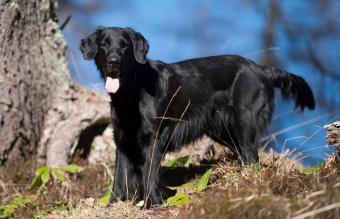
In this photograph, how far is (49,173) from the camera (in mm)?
7637

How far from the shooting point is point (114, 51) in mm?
6156

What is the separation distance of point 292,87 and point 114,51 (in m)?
2.32

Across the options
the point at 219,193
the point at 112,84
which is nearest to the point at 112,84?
the point at 112,84

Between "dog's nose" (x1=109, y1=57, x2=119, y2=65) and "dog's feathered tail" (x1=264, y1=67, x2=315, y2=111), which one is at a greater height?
"dog's nose" (x1=109, y1=57, x2=119, y2=65)

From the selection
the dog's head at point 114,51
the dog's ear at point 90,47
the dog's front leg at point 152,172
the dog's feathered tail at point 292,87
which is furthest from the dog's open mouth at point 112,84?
the dog's feathered tail at point 292,87

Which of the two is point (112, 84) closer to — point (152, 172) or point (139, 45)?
point (139, 45)

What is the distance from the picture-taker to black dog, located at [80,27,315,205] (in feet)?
20.7

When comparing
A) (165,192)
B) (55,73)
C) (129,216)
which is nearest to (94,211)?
(129,216)

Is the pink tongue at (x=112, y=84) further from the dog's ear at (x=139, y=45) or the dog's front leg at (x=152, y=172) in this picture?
the dog's front leg at (x=152, y=172)

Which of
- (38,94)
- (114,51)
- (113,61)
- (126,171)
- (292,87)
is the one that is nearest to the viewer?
(113,61)

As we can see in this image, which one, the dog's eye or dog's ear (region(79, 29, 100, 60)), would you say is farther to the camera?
dog's ear (region(79, 29, 100, 60))

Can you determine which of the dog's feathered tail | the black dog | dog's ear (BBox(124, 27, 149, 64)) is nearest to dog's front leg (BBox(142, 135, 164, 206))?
the black dog

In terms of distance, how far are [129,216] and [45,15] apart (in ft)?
14.3

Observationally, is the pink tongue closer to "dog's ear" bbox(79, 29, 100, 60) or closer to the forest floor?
"dog's ear" bbox(79, 29, 100, 60)
